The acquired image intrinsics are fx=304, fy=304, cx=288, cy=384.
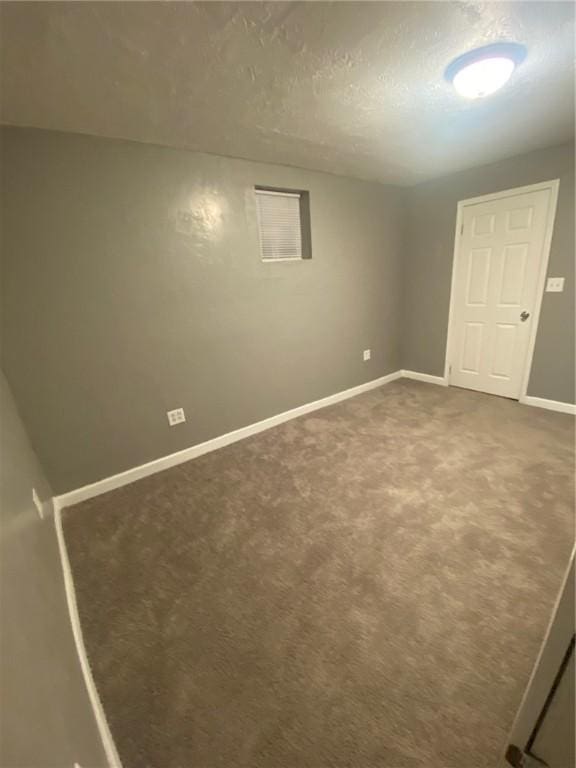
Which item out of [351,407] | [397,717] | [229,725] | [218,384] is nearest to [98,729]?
[229,725]

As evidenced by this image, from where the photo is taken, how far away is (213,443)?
272 centimetres

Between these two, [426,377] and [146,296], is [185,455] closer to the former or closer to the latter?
[146,296]

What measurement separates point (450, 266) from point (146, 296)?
3.23m

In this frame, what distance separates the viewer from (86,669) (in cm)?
114

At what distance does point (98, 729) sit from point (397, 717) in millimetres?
954

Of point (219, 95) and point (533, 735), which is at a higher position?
point (219, 95)

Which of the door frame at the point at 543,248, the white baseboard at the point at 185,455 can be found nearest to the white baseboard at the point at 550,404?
the door frame at the point at 543,248

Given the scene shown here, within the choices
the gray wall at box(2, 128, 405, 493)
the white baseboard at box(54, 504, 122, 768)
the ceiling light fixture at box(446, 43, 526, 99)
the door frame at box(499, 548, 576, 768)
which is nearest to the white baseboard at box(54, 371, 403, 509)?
the gray wall at box(2, 128, 405, 493)

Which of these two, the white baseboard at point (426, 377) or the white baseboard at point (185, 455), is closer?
the white baseboard at point (185, 455)

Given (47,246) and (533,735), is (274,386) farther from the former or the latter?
(533,735)

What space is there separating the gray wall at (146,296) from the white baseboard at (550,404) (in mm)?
2196

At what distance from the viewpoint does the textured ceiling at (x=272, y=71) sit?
1124mm

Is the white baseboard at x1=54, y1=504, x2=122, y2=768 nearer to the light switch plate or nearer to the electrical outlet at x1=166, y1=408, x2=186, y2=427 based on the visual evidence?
the electrical outlet at x1=166, y1=408, x2=186, y2=427

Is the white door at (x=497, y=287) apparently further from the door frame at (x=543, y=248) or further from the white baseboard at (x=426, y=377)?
the white baseboard at (x=426, y=377)
